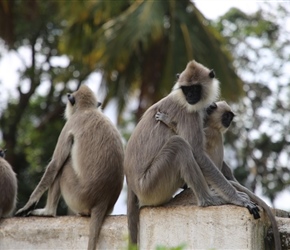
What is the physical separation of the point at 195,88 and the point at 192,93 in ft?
0.41

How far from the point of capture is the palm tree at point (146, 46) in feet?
54.9

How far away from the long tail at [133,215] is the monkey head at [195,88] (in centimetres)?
86

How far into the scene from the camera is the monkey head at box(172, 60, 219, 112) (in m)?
6.78

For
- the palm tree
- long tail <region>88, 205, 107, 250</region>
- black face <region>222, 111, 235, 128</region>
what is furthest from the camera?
the palm tree

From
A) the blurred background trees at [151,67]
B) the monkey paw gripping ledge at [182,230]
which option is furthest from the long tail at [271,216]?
the blurred background trees at [151,67]

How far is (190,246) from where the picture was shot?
625cm

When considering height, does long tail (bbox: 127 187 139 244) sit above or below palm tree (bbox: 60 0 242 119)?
below

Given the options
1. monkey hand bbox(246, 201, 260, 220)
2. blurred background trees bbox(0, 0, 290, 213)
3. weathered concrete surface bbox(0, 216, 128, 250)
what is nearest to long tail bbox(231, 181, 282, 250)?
monkey hand bbox(246, 201, 260, 220)

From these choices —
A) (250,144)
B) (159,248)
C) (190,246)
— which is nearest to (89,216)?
(190,246)

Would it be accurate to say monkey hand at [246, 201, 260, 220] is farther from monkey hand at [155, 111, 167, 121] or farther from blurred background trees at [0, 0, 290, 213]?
blurred background trees at [0, 0, 290, 213]

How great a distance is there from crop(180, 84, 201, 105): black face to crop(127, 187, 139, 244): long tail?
2.91ft

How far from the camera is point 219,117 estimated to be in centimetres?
710

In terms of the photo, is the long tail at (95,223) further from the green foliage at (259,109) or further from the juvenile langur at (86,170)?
the green foliage at (259,109)

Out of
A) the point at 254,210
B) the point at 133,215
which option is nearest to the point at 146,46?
the point at 133,215
